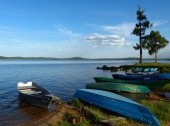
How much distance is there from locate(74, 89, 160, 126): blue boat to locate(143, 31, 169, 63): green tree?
50841mm

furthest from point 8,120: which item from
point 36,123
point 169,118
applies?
point 169,118

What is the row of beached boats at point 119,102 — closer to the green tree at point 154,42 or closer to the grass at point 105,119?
the grass at point 105,119

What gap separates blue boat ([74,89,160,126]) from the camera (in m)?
16.3

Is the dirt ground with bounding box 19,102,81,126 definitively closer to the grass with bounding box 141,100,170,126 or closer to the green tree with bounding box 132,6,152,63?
the grass with bounding box 141,100,170,126

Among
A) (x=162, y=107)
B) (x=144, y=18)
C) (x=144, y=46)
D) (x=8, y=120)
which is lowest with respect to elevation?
(x=8, y=120)

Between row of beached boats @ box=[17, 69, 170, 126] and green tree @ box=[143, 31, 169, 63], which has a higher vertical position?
green tree @ box=[143, 31, 169, 63]

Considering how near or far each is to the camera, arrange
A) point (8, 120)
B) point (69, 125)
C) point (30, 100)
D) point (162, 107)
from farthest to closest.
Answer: point (30, 100) → point (8, 120) → point (162, 107) → point (69, 125)

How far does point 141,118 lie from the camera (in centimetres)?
1656

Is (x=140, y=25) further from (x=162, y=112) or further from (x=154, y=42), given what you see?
(x=162, y=112)

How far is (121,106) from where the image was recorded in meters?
18.6

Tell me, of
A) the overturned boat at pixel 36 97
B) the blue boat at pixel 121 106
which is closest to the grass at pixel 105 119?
the blue boat at pixel 121 106

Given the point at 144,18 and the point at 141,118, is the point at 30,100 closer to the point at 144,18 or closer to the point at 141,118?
the point at 141,118

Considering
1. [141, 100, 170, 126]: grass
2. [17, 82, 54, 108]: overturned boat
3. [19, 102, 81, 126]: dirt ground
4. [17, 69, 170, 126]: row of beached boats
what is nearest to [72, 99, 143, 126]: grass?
[17, 69, 170, 126]: row of beached boats

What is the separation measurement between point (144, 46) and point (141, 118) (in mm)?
55293
